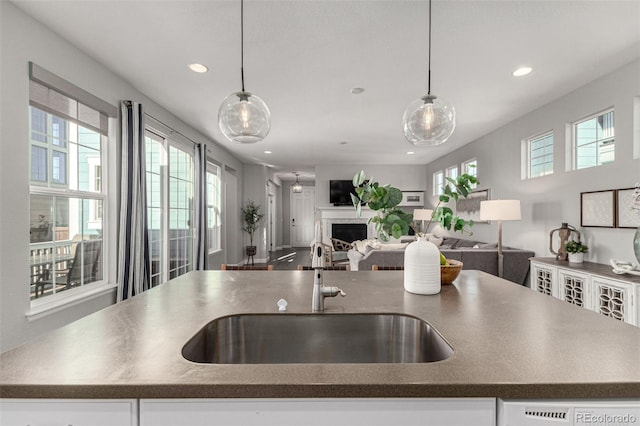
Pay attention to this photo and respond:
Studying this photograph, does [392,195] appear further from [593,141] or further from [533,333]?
[593,141]

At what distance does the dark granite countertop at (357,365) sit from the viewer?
0.68m

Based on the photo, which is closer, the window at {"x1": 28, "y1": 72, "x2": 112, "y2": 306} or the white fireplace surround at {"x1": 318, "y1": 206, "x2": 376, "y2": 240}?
the window at {"x1": 28, "y1": 72, "x2": 112, "y2": 306}

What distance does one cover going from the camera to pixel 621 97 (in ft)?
9.37

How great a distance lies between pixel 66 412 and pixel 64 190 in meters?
2.42

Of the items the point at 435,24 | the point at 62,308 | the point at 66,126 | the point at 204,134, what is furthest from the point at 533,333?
the point at 204,134

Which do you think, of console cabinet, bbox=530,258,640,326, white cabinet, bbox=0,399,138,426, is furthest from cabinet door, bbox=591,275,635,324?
white cabinet, bbox=0,399,138,426

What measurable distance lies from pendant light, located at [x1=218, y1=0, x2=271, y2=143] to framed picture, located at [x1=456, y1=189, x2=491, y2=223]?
15.2ft

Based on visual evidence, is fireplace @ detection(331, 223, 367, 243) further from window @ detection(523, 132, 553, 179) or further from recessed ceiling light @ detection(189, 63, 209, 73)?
recessed ceiling light @ detection(189, 63, 209, 73)

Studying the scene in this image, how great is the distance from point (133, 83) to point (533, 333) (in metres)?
3.78

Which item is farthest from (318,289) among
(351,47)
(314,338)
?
(351,47)

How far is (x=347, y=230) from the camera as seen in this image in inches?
340

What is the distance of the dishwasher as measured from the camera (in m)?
0.68

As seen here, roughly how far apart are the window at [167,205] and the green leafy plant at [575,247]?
456cm

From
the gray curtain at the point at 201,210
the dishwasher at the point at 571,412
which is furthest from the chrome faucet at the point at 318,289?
the gray curtain at the point at 201,210
